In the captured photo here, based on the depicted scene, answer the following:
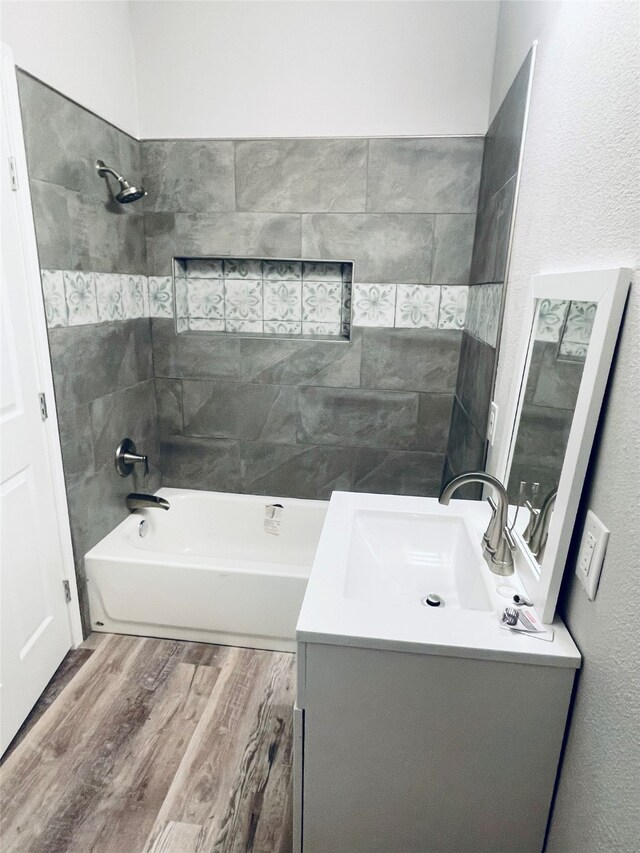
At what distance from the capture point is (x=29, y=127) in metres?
1.68

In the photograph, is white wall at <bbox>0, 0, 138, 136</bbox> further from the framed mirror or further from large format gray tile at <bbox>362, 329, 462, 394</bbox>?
the framed mirror

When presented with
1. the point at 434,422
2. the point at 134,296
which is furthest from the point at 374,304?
the point at 134,296

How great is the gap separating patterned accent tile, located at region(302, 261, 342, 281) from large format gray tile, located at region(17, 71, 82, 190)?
1112 mm

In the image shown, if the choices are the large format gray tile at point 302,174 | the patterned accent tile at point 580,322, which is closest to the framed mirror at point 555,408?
the patterned accent tile at point 580,322

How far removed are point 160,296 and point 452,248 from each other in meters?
1.52

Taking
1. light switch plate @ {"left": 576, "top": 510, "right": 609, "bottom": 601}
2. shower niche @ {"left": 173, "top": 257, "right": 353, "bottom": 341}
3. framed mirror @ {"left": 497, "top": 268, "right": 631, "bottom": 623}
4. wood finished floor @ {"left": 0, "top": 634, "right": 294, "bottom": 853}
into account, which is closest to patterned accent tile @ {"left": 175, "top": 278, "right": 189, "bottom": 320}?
shower niche @ {"left": 173, "top": 257, "right": 353, "bottom": 341}

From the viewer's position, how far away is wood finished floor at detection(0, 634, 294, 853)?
1.40 metres

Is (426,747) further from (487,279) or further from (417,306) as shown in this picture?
(417,306)

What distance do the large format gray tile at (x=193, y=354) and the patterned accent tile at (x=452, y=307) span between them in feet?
3.49

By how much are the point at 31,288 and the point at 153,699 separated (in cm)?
157

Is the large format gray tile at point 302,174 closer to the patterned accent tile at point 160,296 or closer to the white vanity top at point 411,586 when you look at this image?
the patterned accent tile at point 160,296

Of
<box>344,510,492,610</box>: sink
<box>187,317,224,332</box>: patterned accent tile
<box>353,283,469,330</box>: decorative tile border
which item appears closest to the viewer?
<box>344,510,492,610</box>: sink

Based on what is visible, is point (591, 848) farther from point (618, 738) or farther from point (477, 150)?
point (477, 150)

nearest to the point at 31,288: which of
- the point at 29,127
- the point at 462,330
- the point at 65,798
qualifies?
the point at 29,127
